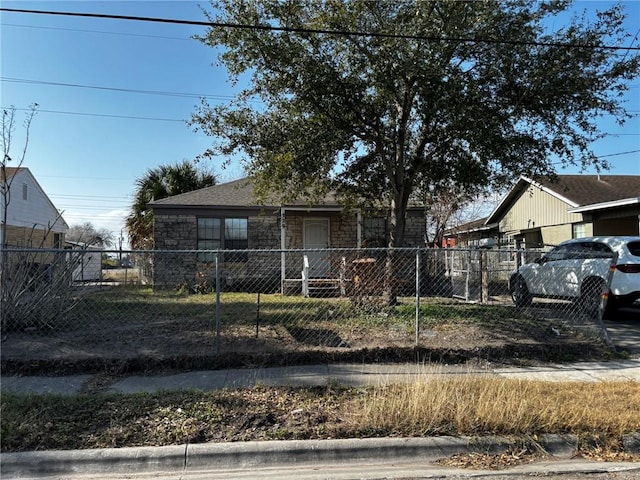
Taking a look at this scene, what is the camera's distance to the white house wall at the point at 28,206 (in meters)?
23.7

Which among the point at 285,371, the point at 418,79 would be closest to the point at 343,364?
the point at 285,371

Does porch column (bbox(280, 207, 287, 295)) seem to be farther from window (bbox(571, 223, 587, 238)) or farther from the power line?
Result: window (bbox(571, 223, 587, 238))

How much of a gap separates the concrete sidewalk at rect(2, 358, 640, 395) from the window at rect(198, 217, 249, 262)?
10.7 meters

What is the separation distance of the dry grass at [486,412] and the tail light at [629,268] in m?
6.04

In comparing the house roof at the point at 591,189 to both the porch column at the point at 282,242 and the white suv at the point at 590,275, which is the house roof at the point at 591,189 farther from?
the porch column at the point at 282,242

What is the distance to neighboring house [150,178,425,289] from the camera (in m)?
16.5

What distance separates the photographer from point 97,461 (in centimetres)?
382

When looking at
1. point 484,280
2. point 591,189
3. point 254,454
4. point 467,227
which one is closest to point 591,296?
point 484,280

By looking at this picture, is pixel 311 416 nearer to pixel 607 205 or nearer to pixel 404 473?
pixel 404 473

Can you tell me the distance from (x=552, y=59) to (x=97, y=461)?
9.54 metres

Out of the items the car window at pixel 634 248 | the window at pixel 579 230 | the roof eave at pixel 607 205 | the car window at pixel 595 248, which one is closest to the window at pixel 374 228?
the car window at pixel 595 248

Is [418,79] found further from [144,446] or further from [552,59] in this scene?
[144,446]

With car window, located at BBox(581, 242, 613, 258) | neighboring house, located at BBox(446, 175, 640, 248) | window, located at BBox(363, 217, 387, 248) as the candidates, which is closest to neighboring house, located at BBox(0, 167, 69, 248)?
window, located at BBox(363, 217, 387, 248)

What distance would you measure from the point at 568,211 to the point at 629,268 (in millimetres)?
9915
